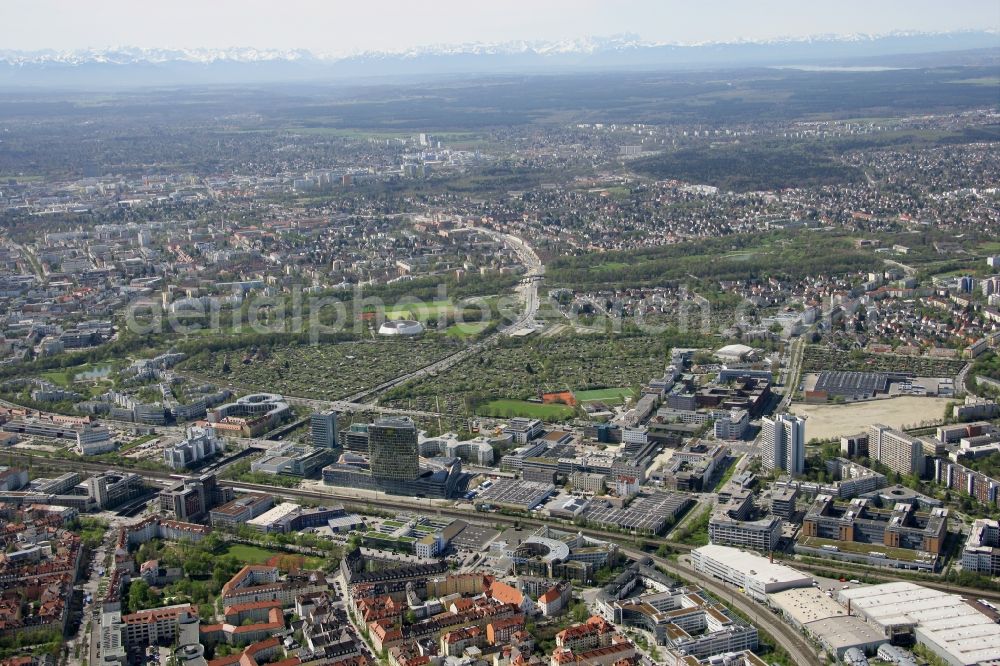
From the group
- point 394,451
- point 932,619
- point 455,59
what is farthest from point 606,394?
point 455,59

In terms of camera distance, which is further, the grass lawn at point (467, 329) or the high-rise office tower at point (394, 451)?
the grass lawn at point (467, 329)

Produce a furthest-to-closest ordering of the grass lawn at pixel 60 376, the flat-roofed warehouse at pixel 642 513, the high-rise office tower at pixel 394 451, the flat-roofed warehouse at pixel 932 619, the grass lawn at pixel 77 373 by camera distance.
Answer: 1. the grass lawn at pixel 77 373
2. the grass lawn at pixel 60 376
3. the high-rise office tower at pixel 394 451
4. the flat-roofed warehouse at pixel 642 513
5. the flat-roofed warehouse at pixel 932 619

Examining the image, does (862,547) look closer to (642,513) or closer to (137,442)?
(642,513)

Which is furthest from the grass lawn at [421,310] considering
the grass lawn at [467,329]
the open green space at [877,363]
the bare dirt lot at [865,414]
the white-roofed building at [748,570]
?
the white-roofed building at [748,570]

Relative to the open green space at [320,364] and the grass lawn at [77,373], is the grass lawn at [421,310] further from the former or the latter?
the grass lawn at [77,373]

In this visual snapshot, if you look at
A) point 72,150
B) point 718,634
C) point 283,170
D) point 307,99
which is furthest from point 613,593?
point 307,99

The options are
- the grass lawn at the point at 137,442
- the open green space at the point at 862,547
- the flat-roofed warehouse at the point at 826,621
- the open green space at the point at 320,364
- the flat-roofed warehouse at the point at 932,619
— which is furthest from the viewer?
the open green space at the point at 320,364
